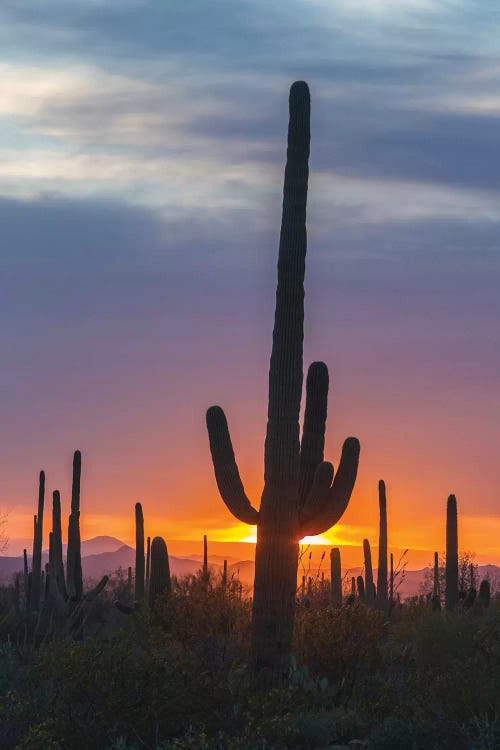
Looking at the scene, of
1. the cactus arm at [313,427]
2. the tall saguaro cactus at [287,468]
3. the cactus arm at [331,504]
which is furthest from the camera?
the cactus arm at [313,427]

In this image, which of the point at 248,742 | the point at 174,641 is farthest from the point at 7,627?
the point at 248,742

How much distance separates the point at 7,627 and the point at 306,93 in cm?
1512

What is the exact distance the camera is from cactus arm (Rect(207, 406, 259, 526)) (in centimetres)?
1856

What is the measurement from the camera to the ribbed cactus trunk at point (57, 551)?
32.4m

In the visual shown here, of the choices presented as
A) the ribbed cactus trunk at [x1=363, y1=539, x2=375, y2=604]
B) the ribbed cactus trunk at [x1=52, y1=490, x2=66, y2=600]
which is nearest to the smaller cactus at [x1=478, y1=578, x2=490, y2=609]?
the ribbed cactus trunk at [x1=363, y1=539, x2=375, y2=604]

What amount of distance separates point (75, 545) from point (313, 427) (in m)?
16.4

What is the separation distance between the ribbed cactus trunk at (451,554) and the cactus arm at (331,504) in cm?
1713

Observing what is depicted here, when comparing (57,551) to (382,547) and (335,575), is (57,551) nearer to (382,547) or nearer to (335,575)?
(335,575)

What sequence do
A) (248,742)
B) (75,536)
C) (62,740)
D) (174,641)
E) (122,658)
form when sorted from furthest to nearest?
(75,536)
(174,641)
(122,658)
(62,740)
(248,742)

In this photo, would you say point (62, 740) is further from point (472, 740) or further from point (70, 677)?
point (472, 740)

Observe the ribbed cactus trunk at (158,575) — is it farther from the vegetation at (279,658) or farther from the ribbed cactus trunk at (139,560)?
the ribbed cactus trunk at (139,560)

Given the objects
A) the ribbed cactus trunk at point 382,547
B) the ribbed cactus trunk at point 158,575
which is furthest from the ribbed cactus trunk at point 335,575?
the ribbed cactus trunk at point 158,575

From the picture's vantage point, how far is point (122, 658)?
14.7 meters

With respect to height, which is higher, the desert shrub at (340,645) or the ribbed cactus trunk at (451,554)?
the ribbed cactus trunk at (451,554)
